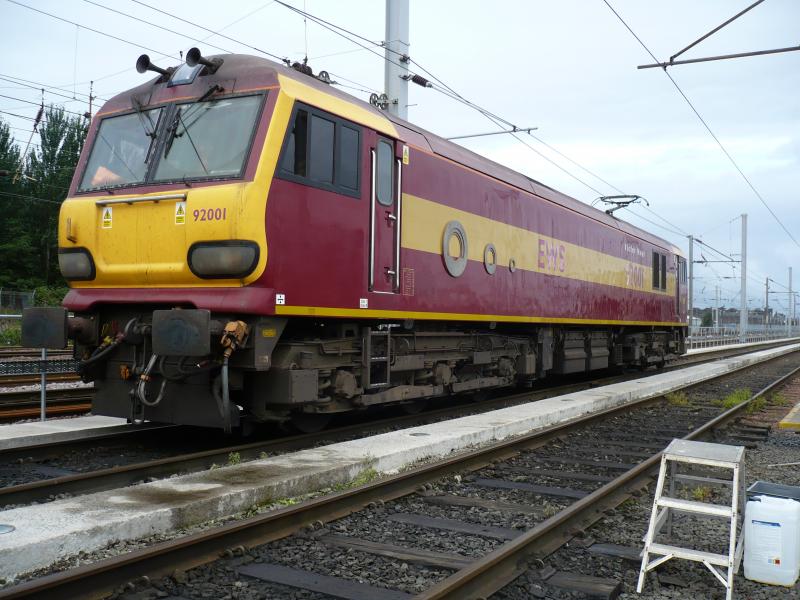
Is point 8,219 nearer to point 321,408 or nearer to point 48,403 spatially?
point 48,403

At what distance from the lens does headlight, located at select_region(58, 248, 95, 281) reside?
754 cm

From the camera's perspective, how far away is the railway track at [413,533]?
386 cm

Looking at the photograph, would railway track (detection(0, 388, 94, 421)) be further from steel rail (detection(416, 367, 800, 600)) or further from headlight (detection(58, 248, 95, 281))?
steel rail (detection(416, 367, 800, 600))

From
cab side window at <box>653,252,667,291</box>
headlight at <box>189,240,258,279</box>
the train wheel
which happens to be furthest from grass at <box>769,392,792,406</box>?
headlight at <box>189,240,258,279</box>

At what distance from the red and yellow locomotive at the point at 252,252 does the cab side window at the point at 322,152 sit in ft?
0.07

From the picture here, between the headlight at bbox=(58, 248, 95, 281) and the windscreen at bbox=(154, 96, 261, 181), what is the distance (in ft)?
3.79

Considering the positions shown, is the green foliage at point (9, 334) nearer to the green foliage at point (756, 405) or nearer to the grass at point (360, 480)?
the grass at point (360, 480)

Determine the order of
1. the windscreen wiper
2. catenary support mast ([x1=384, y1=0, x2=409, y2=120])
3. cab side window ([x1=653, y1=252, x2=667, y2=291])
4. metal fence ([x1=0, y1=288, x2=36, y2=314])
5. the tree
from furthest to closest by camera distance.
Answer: the tree, metal fence ([x1=0, y1=288, x2=36, y2=314]), cab side window ([x1=653, y1=252, x2=667, y2=291]), catenary support mast ([x1=384, y1=0, x2=409, y2=120]), the windscreen wiper

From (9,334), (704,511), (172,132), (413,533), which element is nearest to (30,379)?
(172,132)

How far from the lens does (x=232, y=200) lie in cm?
662

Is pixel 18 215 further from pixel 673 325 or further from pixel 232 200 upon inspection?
pixel 232 200

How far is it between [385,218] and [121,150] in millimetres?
2934

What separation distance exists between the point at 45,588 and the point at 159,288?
407 cm

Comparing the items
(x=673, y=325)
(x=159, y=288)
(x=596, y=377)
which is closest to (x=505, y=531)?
(x=159, y=288)
